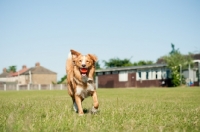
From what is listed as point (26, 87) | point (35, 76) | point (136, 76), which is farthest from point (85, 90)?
point (35, 76)

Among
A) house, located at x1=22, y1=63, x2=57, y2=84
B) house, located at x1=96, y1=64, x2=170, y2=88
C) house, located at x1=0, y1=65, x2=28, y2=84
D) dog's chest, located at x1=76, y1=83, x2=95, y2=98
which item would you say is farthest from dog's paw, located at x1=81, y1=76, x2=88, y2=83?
house, located at x1=0, y1=65, x2=28, y2=84

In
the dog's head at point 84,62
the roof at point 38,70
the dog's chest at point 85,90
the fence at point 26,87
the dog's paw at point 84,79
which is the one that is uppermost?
the roof at point 38,70

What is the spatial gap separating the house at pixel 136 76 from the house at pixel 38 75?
43.3 meters

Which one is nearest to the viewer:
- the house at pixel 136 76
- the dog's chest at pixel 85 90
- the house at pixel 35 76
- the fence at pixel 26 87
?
the dog's chest at pixel 85 90

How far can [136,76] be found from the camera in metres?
57.2

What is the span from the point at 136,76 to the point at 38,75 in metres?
53.4

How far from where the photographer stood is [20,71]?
11150cm

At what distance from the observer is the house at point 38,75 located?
101 meters

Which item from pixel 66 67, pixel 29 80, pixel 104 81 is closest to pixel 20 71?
pixel 29 80

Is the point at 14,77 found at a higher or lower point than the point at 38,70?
lower

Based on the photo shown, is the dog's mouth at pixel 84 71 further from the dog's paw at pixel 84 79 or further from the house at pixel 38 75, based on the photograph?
the house at pixel 38 75

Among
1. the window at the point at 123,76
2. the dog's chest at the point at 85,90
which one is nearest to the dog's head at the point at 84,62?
the dog's chest at the point at 85,90

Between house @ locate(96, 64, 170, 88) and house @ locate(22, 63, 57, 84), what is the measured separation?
4330 centimetres

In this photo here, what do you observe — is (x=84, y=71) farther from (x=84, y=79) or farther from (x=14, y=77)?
(x=14, y=77)
